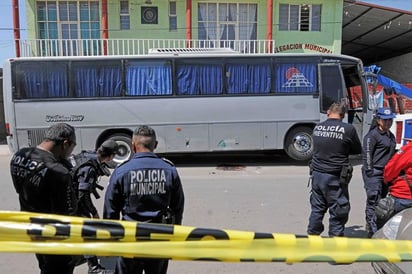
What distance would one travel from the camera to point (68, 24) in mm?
16078

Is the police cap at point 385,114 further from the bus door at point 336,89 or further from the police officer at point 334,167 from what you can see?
the bus door at point 336,89

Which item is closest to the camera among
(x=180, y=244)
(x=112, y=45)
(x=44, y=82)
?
(x=180, y=244)

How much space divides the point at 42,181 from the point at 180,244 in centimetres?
105

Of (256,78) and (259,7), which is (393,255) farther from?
(259,7)

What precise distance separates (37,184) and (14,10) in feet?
51.9

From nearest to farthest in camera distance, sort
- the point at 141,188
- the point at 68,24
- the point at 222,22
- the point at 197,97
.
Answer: the point at 141,188
the point at 197,97
the point at 68,24
the point at 222,22

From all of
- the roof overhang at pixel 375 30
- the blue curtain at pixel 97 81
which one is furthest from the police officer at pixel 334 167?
the roof overhang at pixel 375 30

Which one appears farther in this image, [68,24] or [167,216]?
[68,24]

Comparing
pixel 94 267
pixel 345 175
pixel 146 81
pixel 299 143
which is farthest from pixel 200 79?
pixel 94 267

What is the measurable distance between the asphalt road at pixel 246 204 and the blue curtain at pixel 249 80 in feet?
6.55

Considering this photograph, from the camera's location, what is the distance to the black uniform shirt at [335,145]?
13.2ft

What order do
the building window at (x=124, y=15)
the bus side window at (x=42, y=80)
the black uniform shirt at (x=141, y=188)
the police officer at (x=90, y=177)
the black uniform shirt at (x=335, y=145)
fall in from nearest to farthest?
the black uniform shirt at (x=141, y=188) < the police officer at (x=90, y=177) < the black uniform shirt at (x=335, y=145) < the bus side window at (x=42, y=80) < the building window at (x=124, y=15)

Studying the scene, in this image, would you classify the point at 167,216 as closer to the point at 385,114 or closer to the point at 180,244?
the point at 180,244

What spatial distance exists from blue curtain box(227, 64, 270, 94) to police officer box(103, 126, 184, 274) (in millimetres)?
7474
